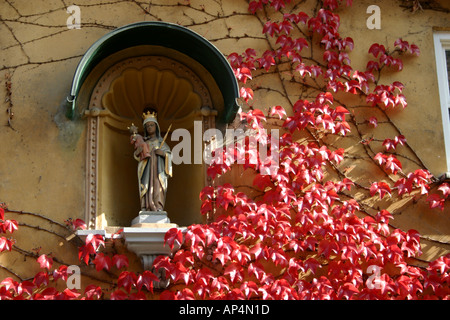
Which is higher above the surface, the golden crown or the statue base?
the golden crown

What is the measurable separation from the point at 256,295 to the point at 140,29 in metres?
2.38

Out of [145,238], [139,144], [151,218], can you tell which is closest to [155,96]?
[139,144]

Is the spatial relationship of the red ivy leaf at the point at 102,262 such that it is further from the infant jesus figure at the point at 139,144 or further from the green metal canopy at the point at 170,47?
the green metal canopy at the point at 170,47

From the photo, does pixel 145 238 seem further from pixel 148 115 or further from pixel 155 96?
pixel 155 96

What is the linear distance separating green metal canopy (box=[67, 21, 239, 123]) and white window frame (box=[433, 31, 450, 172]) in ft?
6.35

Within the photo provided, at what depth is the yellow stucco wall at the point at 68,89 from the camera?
619 cm

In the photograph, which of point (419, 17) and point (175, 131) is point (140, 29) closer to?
point (175, 131)

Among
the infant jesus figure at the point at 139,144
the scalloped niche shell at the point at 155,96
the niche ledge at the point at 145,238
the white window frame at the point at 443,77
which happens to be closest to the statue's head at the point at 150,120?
the infant jesus figure at the point at 139,144

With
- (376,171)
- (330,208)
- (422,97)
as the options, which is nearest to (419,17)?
(422,97)

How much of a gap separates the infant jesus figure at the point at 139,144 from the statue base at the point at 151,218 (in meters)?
0.49

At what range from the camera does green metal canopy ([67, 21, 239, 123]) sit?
6207 millimetres

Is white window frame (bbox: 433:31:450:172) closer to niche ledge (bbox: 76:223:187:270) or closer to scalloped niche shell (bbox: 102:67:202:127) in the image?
scalloped niche shell (bbox: 102:67:202:127)

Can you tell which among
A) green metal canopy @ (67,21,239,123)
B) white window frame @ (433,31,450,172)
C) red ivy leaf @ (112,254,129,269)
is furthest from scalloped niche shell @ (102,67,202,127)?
white window frame @ (433,31,450,172)

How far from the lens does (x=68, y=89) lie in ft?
21.5
